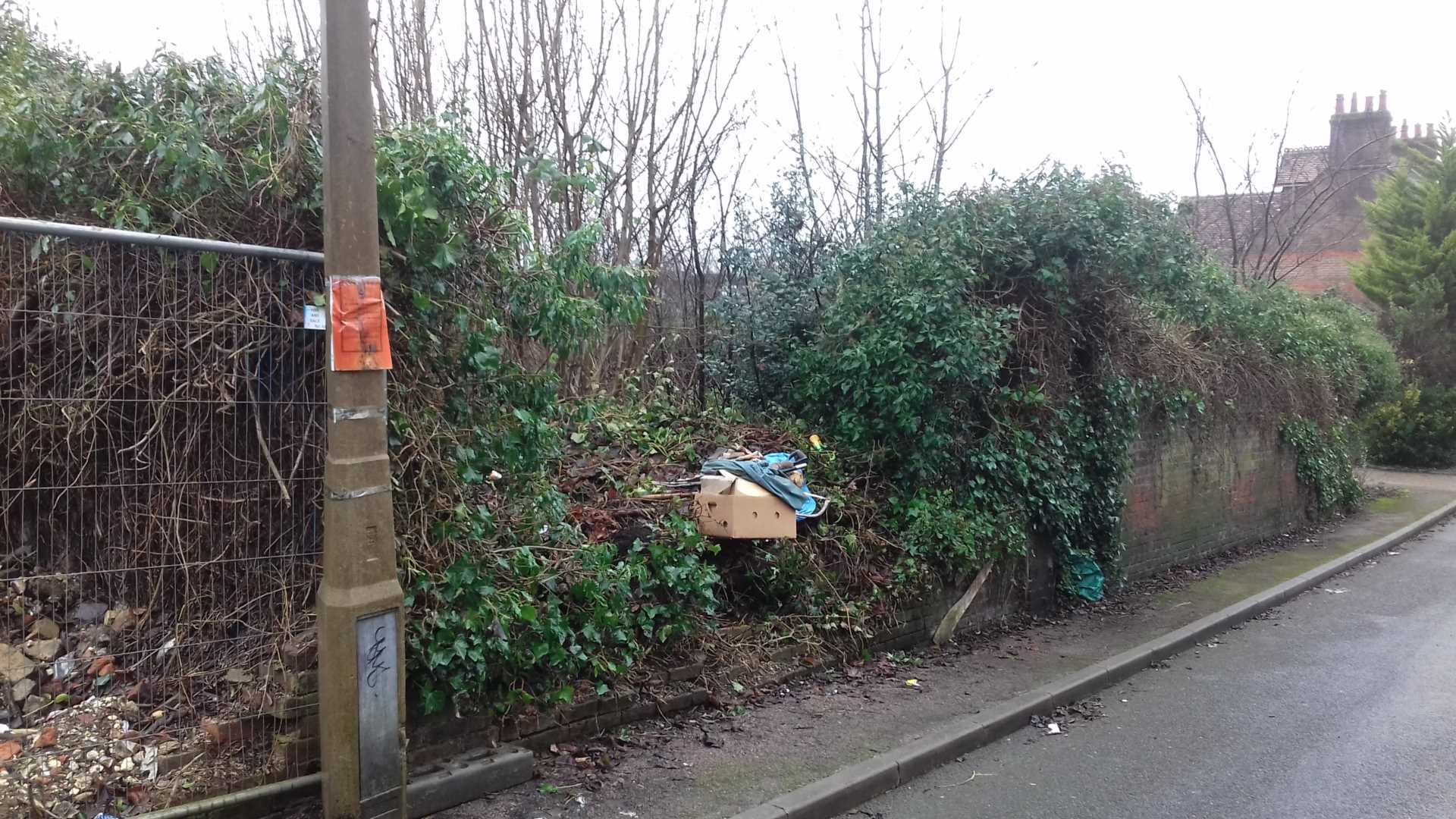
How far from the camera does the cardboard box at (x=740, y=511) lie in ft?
19.9

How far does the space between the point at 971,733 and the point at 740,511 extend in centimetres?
195

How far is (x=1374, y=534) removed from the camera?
13.0m

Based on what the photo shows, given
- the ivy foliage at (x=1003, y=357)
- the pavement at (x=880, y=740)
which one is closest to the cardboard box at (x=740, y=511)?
the pavement at (x=880, y=740)

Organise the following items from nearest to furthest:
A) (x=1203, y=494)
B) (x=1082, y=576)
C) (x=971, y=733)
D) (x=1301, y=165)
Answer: (x=971, y=733)
(x=1082, y=576)
(x=1203, y=494)
(x=1301, y=165)

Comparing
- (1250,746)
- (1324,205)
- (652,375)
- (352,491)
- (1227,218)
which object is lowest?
(1250,746)

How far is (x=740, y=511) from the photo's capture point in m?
6.07

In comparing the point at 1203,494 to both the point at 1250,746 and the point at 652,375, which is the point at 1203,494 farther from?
the point at 652,375

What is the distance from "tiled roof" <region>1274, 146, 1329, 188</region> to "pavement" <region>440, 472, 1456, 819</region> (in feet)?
51.8

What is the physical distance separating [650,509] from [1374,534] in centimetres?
1175

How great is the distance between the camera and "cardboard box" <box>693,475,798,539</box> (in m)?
6.08

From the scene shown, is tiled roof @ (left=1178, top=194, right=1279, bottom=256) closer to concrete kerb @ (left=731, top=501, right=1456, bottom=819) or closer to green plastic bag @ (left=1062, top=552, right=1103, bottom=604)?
green plastic bag @ (left=1062, top=552, right=1103, bottom=604)

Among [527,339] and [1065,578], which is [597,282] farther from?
[1065,578]

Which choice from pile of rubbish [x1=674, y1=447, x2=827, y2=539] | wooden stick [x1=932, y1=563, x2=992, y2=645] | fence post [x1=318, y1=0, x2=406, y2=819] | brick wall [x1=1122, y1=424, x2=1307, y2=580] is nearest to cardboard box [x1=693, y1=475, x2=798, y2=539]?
pile of rubbish [x1=674, y1=447, x2=827, y2=539]

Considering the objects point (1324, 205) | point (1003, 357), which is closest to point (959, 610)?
point (1003, 357)
